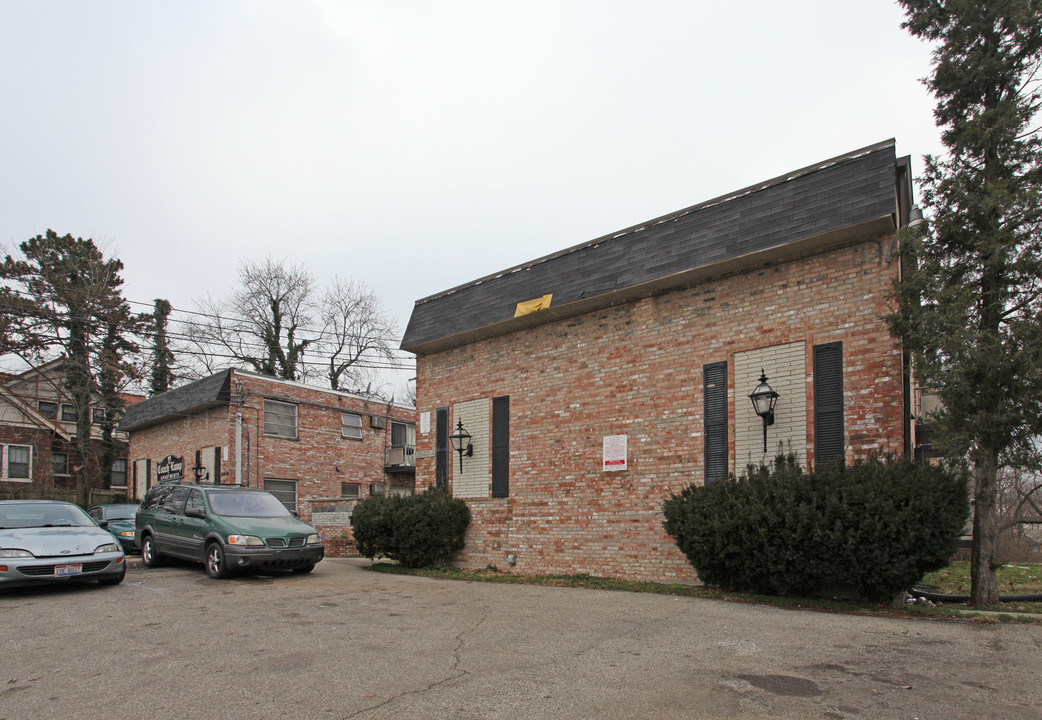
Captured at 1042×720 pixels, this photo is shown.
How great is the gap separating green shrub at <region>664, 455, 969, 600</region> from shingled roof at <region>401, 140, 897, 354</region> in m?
3.44

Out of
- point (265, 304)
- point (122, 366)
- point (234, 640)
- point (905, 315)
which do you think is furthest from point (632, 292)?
point (265, 304)

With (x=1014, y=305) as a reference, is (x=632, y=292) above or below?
above

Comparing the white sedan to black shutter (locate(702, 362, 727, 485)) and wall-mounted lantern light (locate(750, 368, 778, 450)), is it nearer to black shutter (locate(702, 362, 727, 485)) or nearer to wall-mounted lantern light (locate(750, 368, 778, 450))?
black shutter (locate(702, 362, 727, 485))

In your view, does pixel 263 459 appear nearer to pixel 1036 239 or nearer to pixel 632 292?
pixel 632 292

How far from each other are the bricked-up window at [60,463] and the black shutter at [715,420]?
36.8 m

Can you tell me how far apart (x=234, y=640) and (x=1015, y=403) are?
885 cm

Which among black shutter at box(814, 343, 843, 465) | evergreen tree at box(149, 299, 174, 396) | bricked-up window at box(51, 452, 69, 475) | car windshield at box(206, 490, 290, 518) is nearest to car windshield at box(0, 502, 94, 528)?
car windshield at box(206, 490, 290, 518)

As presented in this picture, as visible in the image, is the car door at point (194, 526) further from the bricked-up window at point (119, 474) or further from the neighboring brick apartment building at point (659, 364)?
the bricked-up window at point (119, 474)

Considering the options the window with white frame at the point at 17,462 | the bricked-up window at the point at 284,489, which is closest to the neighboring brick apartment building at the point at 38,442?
the window with white frame at the point at 17,462

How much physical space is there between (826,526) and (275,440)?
20843mm

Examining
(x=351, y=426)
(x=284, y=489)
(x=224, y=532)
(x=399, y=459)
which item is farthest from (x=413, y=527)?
(x=399, y=459)

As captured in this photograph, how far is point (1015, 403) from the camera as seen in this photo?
818 cm

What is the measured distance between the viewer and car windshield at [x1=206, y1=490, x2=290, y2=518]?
12.5 meters

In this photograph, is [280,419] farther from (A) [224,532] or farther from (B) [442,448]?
(A) [224,532]
